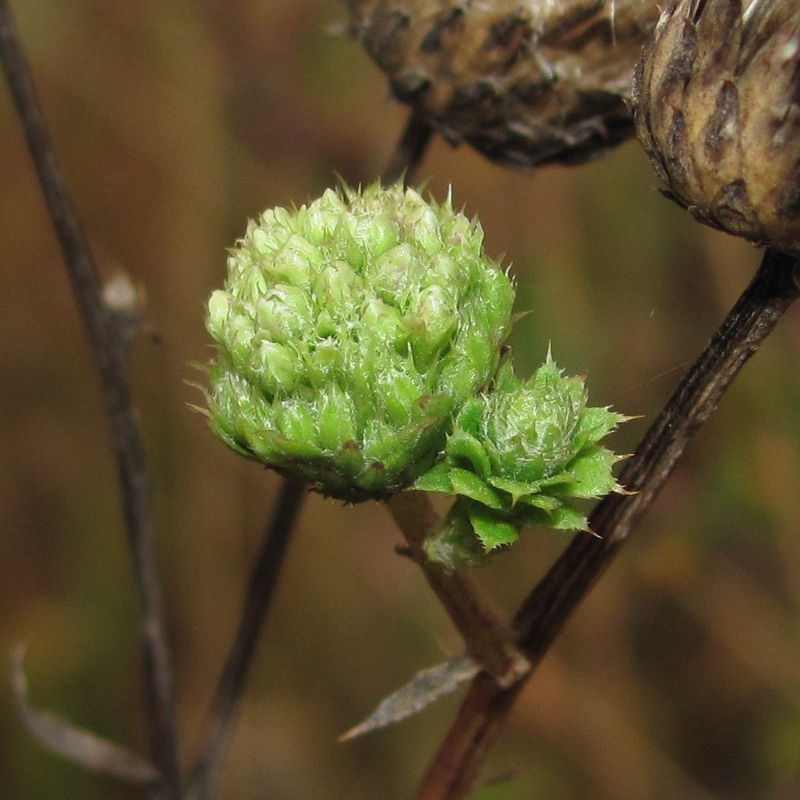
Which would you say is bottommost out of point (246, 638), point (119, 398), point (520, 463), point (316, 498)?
point (316, 498)

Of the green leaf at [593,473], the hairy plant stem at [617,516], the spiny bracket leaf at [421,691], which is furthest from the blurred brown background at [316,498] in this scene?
the green leaf at [593,473]

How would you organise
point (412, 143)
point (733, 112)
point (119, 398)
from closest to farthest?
point (733, 112), point (412, 143), point (119, 398)

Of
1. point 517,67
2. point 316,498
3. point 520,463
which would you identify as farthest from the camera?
point 316,498

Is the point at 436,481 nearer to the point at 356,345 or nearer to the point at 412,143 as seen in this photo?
the point at 356,345

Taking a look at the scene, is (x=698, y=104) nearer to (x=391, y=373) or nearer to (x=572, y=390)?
(x=572, y=390)

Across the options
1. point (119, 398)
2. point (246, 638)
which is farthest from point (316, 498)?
point (119, 398)

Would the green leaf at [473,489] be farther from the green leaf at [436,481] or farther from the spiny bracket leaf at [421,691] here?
the spiny bracket leaf at [421,691]

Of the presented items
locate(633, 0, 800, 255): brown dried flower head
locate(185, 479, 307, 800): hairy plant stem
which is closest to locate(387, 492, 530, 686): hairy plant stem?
locate(633, 0, 800, 255): brown dried flower head
